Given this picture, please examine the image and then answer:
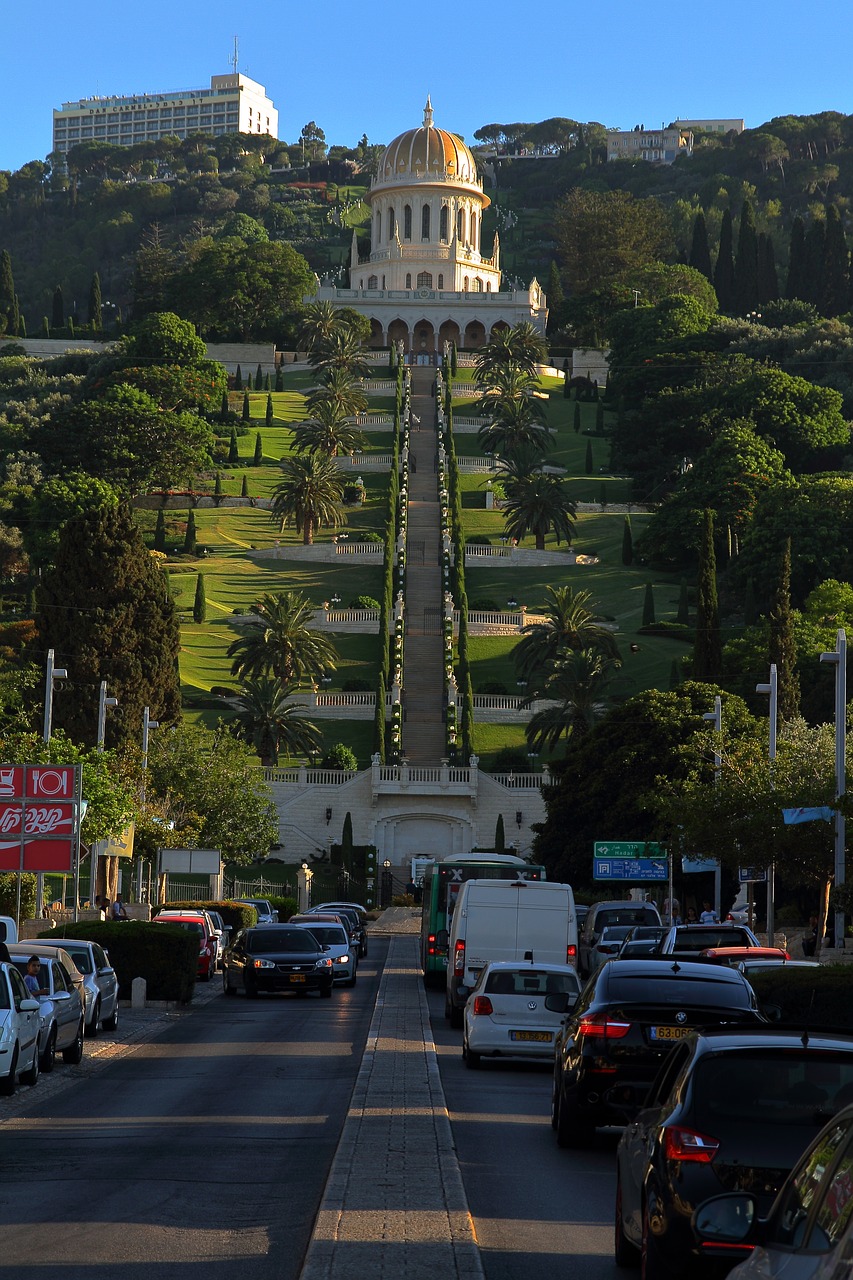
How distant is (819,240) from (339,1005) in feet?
411

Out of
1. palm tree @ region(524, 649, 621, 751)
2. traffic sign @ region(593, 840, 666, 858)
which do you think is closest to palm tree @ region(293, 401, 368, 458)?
palm tree @ region(524, 649, 621, 751)

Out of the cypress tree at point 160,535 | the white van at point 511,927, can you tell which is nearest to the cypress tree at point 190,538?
the cypress tree at point 160,535

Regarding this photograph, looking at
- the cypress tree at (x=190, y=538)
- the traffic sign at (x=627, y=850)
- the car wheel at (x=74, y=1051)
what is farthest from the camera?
the cypress tree at (x=190, y=538)

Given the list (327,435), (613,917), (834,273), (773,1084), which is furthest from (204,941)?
(834,273)

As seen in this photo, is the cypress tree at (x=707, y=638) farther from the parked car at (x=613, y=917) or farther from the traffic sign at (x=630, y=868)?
the parked car at (x=613, y=917)

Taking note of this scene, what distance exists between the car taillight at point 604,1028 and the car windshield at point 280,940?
20169 mm

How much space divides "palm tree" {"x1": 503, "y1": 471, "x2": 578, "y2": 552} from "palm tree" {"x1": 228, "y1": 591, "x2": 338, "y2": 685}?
74.1ft

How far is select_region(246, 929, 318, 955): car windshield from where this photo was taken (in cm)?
3506

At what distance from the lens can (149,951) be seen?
30734 millimetres

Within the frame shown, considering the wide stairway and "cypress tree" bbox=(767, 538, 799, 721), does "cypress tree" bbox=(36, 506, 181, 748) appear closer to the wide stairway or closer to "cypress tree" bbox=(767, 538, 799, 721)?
the wide stairway

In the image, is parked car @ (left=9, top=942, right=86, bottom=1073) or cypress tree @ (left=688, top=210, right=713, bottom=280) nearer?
parked car @ (left=9, top=942, right=86, bottom=1073)

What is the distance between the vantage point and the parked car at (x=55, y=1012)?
67.1 ft

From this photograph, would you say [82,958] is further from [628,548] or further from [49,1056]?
[628,548]

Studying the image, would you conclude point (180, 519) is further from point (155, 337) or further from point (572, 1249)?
point (572, 1249)
